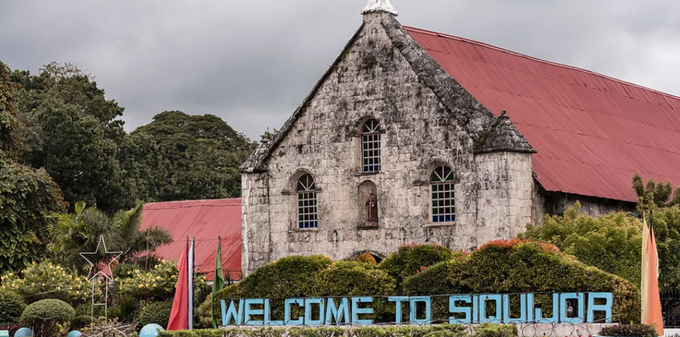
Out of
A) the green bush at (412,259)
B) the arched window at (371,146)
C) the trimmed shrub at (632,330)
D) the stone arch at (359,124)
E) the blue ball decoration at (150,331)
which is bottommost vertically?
the blue ball decoration at (150,331)

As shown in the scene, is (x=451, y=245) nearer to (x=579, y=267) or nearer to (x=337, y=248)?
(x=337, y=248)

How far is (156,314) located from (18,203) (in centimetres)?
895

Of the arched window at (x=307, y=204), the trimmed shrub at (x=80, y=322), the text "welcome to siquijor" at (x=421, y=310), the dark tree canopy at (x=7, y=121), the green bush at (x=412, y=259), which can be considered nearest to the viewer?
the text "welcome to siquijor" at (x=421, y=310)

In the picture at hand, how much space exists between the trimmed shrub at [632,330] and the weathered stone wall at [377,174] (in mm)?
11187

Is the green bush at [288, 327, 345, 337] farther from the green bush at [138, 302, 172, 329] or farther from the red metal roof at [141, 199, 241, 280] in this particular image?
the red metal roof at [141, 199, 241, 280]

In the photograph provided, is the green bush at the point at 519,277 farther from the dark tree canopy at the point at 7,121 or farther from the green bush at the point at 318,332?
the dark tree canopy at the point at 7,121

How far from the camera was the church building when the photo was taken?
130 feet

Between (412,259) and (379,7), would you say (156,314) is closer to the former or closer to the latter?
(412,259)

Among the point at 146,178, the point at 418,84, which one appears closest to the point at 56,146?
the point at 146,178

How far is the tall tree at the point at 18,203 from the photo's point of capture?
153 feet

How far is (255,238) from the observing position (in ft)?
143

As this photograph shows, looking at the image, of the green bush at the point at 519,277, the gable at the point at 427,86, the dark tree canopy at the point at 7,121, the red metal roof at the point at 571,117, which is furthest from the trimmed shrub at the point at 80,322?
the red metal roof at the point at 571,117

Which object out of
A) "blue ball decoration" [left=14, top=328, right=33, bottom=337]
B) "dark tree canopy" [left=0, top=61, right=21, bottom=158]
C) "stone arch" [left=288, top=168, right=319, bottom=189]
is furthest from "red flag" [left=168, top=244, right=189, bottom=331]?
"dark tree canopy" [left=0, top=61, right=21, bottom=158]

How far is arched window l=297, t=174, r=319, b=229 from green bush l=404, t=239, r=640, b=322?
10.2m
